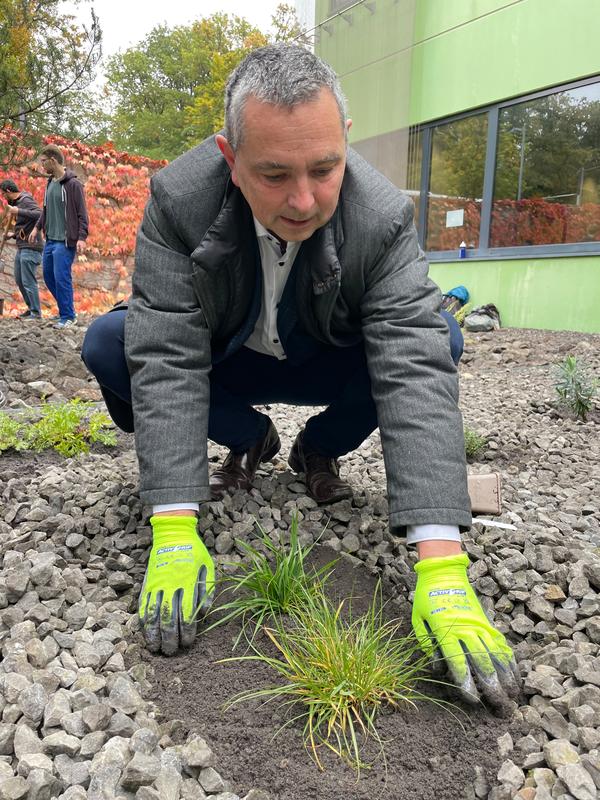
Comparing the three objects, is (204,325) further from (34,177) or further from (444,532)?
(34,177)

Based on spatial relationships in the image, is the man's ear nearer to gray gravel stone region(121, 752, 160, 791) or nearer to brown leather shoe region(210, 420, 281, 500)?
brown leather shoe region(210, 420, 281, 500)

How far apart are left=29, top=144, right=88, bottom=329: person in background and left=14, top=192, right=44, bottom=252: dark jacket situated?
41 centimetres

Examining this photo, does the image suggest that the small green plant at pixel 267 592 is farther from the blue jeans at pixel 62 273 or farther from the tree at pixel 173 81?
the tree at pixel 173 81

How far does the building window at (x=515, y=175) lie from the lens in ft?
22.8

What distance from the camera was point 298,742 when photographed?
1.34 meters

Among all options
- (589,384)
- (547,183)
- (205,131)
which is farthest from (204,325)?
(205,131)

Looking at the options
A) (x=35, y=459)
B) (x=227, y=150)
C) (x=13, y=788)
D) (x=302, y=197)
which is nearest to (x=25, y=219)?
(x=35, y=459)

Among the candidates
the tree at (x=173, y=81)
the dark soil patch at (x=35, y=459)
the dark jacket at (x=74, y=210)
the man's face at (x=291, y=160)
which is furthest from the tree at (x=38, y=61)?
the tree at (x=173, y=81)

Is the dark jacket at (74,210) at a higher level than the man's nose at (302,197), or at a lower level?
higher

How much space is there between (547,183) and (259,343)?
646 cm

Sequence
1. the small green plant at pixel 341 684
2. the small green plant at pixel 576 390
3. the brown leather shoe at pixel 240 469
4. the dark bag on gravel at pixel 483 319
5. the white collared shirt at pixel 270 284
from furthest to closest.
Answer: the dark bag on gravel at pixel 483 319, the small green plant at pixel 576 390, the brown leather shoe at pixel 240 469, the white collared shirt at pixel 270 284, the small green plant at pixel 341 684

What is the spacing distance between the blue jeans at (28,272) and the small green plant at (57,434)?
532 centimetres

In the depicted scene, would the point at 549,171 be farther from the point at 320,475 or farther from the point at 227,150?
the point at 227,150

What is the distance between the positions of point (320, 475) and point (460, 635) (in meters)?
1.03
